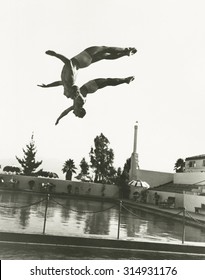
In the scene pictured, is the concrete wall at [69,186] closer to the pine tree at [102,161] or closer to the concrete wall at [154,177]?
the concrete wall at [154,177]

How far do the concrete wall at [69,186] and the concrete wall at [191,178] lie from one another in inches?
257

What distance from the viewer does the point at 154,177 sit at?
38.8 metres

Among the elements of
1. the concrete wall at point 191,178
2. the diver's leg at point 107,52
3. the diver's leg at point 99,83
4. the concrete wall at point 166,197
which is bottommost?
the concrete wall at point 166,197

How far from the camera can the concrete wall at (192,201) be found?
2332cm

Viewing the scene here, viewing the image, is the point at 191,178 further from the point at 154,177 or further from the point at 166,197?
the point at 154,177

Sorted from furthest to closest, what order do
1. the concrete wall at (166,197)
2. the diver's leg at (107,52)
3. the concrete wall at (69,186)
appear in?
the concrete wall at (69,186) < the concrete wall at (166,197) < the diver's leg at (107,52)

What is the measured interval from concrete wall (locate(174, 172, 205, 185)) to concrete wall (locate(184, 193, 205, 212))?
434 cm

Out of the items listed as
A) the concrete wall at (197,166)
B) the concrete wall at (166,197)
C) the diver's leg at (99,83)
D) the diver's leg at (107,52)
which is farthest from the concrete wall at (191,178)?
the diver's leg at (107,52)

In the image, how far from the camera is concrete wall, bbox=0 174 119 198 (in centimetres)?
3500

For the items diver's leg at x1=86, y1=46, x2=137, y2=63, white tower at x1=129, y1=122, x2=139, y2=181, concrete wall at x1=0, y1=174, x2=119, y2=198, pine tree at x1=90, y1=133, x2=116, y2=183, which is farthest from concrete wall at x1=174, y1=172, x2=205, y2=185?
diver's leg at x1=86, y1=46, x2=137, y2=63

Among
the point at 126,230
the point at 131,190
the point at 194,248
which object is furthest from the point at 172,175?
the point at 194,248
